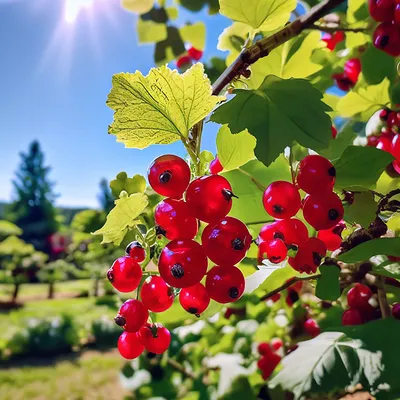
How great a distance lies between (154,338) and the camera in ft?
2.60

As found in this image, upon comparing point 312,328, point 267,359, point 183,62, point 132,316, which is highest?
point 183,62

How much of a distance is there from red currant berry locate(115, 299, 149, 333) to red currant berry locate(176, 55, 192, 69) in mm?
1432

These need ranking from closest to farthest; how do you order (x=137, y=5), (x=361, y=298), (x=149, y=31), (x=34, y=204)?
(x=361, y=298) < (x=137, y=5) < (x=149, y=31) < (x=34, y=204)

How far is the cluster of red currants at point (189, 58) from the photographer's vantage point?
75.0 inches

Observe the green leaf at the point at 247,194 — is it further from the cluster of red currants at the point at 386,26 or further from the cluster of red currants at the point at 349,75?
the cluster of red currants at the point at 349,75

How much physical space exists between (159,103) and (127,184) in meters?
0.35

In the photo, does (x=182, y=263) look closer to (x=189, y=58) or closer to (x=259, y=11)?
(x=259, y=11)

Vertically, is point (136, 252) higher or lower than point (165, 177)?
lower

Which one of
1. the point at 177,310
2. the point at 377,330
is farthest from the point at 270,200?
the point at 177,310

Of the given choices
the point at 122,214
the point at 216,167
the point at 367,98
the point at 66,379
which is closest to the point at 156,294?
the point at 122,214

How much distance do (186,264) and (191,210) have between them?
91mm

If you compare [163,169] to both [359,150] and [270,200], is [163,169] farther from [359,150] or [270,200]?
[359,150]

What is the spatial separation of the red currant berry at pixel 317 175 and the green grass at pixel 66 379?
5.77m

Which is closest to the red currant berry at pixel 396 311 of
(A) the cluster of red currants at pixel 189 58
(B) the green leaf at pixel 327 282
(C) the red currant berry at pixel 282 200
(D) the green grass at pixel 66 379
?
(B) the green leaf at pixel 327 282
